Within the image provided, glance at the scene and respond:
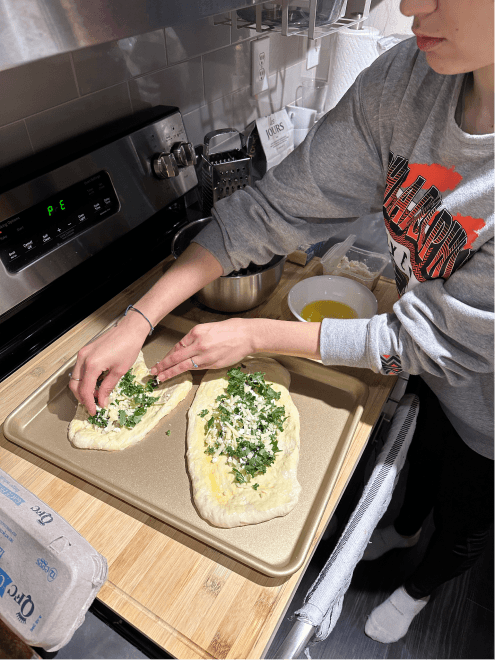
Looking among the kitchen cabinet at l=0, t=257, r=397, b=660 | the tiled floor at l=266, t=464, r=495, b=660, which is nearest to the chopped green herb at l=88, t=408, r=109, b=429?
the kitchen cabinet at l=0, t=257, r=397, b=660

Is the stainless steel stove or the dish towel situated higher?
the stainless steel stove

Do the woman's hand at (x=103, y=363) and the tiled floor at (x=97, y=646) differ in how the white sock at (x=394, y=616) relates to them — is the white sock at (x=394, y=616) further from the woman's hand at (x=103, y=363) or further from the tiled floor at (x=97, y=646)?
the woman's hand at (x=103, y=363)

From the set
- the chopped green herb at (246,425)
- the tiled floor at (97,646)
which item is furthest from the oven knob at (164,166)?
the tiled floor at (97,646)

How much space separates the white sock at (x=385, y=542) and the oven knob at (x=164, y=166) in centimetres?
138

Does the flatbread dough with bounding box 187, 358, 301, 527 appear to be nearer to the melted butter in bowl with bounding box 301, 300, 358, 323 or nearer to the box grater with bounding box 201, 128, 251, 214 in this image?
the melted butter in bowl with bounding box 301, 300, 358, 323

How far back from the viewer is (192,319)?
3.68 ft

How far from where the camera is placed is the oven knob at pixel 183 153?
1.14 m

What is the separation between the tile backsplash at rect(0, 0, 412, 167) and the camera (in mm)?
862

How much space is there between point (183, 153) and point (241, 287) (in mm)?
402

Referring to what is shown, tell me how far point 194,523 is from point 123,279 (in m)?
0.66

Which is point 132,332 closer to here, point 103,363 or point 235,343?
point 103,363

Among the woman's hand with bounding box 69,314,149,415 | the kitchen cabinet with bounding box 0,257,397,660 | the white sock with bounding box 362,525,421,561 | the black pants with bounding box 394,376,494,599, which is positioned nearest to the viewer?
the kitchen cabinet with bounding box 0,257,397,660

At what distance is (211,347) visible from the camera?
0.89 meters

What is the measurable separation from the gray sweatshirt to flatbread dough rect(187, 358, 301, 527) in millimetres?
176
